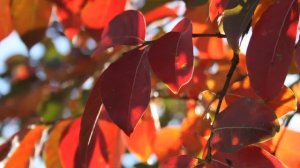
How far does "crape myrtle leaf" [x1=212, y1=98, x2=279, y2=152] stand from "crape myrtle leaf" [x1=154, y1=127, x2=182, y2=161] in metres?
0.47

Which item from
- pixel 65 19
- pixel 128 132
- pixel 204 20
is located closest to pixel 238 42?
pixel 128 132

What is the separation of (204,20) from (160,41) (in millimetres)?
297

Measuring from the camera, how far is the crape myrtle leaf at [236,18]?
833mm

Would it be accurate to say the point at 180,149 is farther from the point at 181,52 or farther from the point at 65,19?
the point at 181,52

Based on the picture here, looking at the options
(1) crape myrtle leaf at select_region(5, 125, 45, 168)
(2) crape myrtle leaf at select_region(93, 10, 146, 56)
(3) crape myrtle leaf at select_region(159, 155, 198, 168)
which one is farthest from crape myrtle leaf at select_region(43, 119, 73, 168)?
(3) crape myrtle leaf at select_region(159, 155, 198, 168)

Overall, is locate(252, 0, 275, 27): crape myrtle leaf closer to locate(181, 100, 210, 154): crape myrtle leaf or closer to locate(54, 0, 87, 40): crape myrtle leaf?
locate(181, 100, 210, 154): crape myrtle leaf

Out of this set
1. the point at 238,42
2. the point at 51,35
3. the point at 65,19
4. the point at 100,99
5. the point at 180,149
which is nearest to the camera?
the point at 238,42

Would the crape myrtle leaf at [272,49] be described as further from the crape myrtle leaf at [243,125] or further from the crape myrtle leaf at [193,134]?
the crape myrtle leaf at [193,134]

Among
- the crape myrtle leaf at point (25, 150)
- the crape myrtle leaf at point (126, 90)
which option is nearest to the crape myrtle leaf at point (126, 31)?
the crape myrtle leaf at point (126, 90)

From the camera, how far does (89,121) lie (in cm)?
95

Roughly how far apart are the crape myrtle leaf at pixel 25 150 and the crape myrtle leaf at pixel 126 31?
0.37m

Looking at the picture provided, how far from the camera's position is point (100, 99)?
0.96 metres

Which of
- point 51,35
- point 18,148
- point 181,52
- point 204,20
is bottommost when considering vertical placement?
point 51,35

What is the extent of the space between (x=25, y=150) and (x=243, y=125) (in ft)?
1.89
